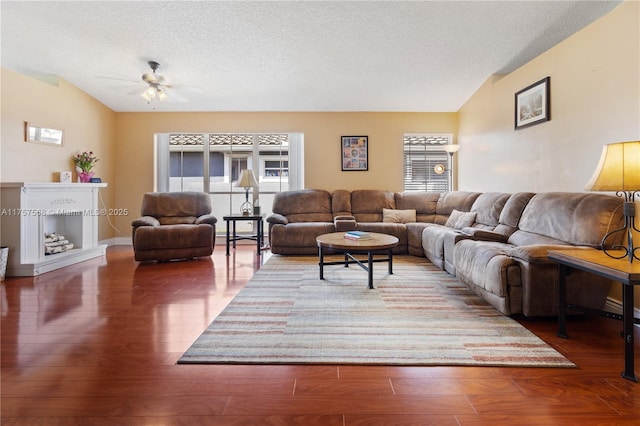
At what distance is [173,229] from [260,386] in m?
3.18

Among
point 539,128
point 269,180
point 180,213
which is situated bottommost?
point 180,213

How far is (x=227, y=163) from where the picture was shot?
5742 mm

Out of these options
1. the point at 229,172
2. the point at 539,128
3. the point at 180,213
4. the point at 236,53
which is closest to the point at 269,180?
the point at 229,172

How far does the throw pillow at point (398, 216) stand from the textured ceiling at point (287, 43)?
6.02ft

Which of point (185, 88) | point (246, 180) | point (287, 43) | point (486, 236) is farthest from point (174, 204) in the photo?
point (486, 236)

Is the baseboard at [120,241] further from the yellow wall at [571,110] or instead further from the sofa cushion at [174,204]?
the yellow wall at [571,110]

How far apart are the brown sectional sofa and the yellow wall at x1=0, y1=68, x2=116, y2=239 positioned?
3017 mm

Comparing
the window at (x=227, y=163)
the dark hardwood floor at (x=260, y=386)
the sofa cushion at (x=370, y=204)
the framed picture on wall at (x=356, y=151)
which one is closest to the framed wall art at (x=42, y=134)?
the window at (x=227, y=163)

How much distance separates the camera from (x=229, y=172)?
19.0 feet

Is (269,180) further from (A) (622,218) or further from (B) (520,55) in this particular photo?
(A) (622,218)

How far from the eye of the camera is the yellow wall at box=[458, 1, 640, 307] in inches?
92.7

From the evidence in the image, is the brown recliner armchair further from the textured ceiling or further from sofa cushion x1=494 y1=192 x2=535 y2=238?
sofa cushion x1=494 y1=192 x2=535 y2=238

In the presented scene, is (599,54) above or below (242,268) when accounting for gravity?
above

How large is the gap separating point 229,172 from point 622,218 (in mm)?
5274
